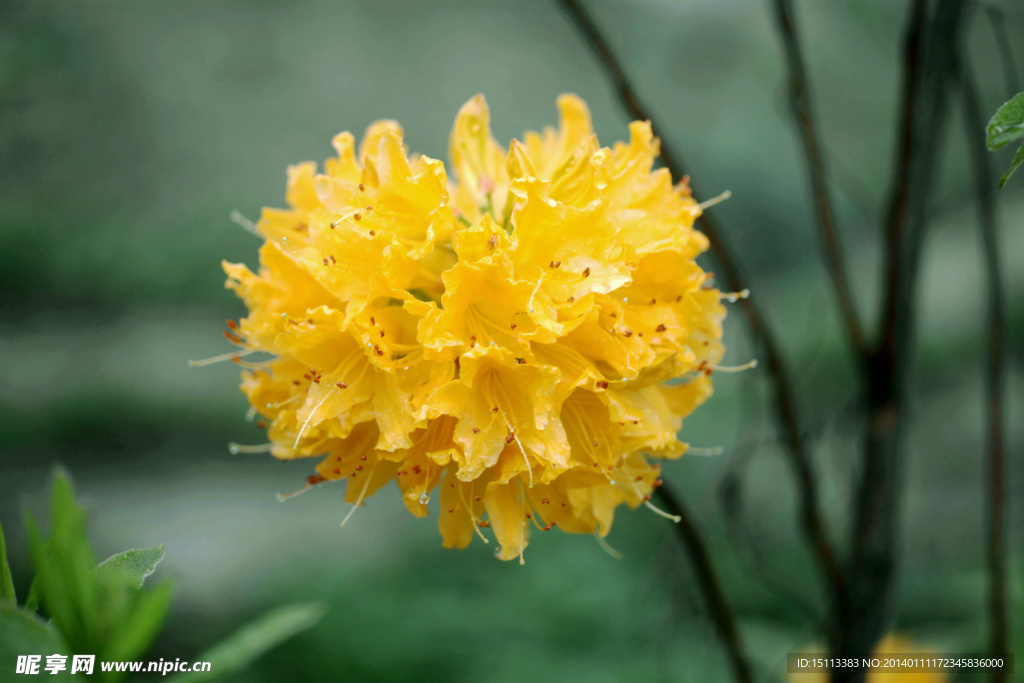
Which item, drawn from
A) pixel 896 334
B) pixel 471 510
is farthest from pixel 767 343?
pixel 471 510

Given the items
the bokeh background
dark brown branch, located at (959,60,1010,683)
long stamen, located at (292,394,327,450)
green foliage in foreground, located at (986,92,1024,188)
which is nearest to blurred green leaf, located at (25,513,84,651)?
long stamen, located at (292,394,327,450)

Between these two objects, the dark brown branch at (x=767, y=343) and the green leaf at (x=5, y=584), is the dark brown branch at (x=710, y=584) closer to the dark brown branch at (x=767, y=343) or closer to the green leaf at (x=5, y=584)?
the dark brown branch at (x=767, y=343)

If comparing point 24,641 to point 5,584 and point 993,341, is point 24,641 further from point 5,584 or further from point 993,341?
point 993,341

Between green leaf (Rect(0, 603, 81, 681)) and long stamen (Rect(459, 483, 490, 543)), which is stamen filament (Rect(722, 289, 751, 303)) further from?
green leaf (Rect(0, 603, 81, 681))

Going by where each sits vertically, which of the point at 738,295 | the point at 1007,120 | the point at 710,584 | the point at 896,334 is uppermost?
the point at 1007,120

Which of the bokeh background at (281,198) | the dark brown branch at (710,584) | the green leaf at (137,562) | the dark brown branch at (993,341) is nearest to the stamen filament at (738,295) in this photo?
the dark brown branch at (710,584)

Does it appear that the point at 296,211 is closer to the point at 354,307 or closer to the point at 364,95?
the point at 354,307
